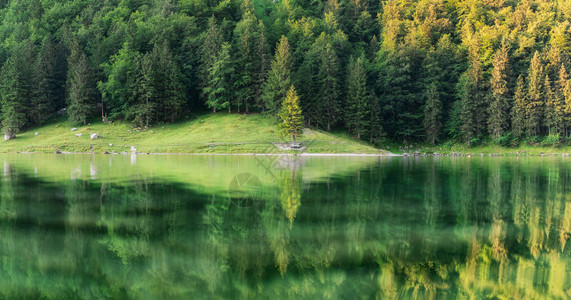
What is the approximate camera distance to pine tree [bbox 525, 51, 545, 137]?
69.2m

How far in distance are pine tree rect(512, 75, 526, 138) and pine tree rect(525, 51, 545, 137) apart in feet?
2.26

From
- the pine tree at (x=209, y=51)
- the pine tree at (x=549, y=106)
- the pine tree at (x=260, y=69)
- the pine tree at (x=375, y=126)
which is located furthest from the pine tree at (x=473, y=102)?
the pine tree at (x=209, y=51)

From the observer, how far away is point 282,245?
954 centimetres

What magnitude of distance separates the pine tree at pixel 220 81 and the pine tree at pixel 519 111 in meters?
51.5

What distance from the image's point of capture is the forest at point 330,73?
71062mm

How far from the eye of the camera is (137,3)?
108 meters

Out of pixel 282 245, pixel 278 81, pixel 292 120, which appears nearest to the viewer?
pixel 282 245

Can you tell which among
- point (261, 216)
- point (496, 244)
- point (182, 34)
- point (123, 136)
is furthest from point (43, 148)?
point (496, 244)

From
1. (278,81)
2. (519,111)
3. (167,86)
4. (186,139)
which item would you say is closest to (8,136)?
(167,86)

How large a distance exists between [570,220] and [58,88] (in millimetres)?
93348

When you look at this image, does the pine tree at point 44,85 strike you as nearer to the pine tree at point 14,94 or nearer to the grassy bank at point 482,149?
the pine tree at point 14,94

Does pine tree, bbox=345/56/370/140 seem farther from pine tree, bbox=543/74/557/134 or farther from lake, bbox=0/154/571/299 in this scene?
lake, bbox=0/154/571/299

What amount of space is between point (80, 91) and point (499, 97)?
252 ft

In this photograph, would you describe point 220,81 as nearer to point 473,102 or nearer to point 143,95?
point 143,95
